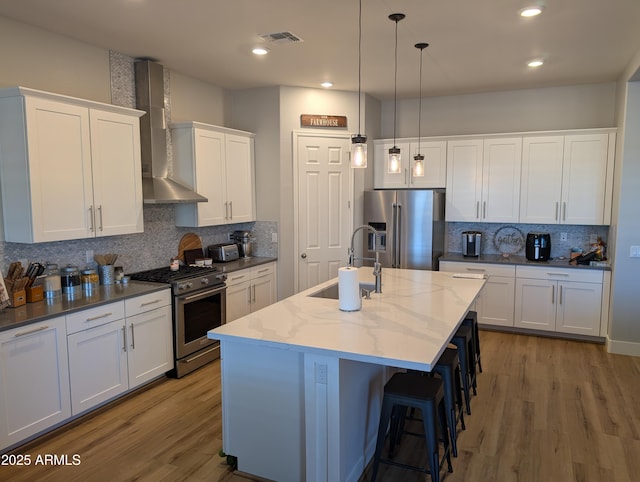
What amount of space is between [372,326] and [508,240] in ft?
12.7

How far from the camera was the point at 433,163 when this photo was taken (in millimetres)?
5664

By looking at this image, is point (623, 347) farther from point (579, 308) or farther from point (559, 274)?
point (559, 274)

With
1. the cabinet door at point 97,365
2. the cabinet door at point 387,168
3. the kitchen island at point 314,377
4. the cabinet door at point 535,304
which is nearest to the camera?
the kitchen island at point 314,377

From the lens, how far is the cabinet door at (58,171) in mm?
3129

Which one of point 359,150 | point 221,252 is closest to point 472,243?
point 221,252

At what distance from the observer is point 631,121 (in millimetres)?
4387

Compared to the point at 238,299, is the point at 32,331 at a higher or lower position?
higher

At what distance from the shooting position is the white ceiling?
3.06m

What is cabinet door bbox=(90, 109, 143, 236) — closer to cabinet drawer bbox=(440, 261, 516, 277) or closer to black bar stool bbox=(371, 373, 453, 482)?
black bar stool bbox=(371, 373, 453, 482)

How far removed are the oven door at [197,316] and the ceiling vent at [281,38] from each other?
226cm

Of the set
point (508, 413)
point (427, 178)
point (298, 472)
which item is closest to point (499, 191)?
point (427, 178)

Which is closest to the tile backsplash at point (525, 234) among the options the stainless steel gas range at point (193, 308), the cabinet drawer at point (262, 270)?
the cabinet drawer at point (262, 270)

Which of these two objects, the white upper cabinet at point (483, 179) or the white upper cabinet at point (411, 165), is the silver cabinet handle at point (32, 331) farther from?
the white upper cabinet at point (483, 179)

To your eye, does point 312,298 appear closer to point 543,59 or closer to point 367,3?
point 367,3
